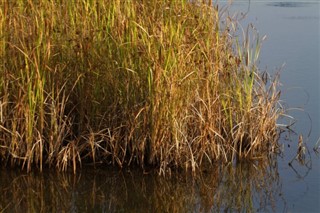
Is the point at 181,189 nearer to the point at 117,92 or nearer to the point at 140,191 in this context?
the point at 140,191

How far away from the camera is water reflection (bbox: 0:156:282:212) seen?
319cm

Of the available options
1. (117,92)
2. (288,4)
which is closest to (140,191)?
(117,92)

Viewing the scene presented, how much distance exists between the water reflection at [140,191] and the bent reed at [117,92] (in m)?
0.11

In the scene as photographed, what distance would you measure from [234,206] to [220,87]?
1.02 metres

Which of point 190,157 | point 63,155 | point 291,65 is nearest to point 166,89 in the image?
point 190,157

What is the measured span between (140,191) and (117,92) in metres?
0.64

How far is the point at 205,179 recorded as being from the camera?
139 inches

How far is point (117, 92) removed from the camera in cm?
362

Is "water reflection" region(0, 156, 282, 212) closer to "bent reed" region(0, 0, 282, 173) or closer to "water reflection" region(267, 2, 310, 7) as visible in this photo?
"bent reed" region(0, 0, 282, 173)

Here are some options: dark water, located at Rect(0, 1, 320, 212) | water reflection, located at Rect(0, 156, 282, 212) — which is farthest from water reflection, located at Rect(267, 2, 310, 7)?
water reflection, located at Rect(0, 156, 282, 212)

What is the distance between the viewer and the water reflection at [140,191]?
3188mm

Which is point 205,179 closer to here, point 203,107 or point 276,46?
point 203,107

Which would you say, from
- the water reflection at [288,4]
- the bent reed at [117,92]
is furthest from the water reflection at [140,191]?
the water reflection at [288,4]

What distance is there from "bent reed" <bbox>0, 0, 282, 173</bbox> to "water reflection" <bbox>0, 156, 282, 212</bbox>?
0.11 metres
